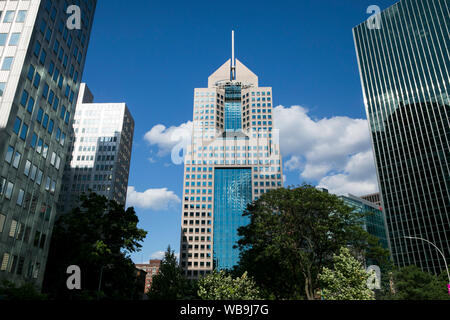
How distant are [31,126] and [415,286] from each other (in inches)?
2472

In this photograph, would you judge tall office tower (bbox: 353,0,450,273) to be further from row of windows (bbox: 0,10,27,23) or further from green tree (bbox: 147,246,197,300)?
row of windows (bbox: 0,10,27,23)

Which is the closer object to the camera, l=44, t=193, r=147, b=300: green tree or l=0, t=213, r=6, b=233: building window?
l=0, t=213, r=6, b=233: building window

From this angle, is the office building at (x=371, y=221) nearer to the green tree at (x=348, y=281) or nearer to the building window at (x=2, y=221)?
the green tree at (x=348, y=281)

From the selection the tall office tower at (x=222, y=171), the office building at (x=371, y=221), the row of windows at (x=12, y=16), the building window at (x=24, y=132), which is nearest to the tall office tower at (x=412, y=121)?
the office building at (x=371, y=221)

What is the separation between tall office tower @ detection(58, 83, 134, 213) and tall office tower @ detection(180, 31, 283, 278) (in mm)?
30356

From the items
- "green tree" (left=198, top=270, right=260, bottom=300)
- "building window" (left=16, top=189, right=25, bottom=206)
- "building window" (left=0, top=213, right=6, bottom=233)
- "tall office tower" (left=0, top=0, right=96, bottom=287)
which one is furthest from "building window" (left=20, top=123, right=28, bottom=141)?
"green tree" (left=198, top=270, right=260, bottom=300)

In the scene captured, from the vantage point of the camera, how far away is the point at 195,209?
155375 millimetres

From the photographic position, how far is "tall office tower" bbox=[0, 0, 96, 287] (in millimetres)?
39969

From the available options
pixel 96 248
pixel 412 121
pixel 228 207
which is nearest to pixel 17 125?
pixel 96 248

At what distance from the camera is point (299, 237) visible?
148ft

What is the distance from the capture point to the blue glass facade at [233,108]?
6919 inches
